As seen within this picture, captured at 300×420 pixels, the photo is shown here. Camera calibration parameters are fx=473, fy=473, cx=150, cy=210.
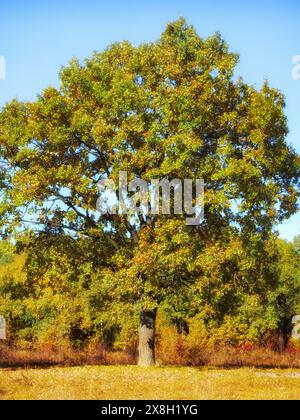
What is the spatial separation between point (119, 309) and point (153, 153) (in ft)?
28.1

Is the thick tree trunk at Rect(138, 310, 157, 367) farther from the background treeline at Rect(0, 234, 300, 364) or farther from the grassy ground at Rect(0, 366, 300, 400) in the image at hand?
the grassy ground at Rect(0, 366, 300, 400)

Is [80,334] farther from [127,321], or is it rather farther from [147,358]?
[147,358]

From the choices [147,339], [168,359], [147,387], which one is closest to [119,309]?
[147,339]

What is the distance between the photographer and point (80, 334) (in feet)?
174

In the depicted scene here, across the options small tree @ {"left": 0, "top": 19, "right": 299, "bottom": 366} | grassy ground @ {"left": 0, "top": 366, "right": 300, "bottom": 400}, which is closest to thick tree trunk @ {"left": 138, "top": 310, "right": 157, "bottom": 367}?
small tree @ {"left": 0, "top": 19, "right": 299, "bottom": 366}

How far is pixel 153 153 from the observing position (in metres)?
25.5

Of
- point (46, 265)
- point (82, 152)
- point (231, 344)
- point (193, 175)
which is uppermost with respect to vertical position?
point (82, 152)

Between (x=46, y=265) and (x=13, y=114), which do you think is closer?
(x=13, y=114)

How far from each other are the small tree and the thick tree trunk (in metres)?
0.06

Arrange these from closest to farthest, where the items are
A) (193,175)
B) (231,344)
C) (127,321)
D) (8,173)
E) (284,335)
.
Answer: (193,175) → (8,173) → (127,321) → (231,344) → (284,335)

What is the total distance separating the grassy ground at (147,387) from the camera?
53.2 feet

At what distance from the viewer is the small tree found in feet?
81.0
